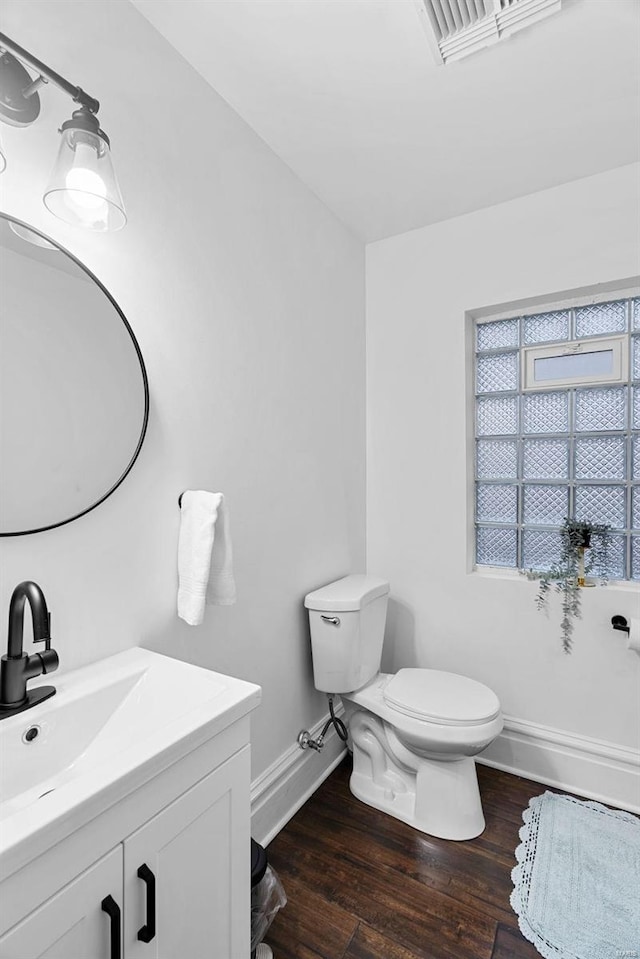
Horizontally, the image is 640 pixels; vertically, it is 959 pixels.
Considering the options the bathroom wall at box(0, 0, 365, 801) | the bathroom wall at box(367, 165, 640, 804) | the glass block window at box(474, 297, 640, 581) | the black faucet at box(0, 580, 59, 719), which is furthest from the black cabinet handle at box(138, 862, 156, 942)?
the glass block window at box(474, 297, 640, 581)

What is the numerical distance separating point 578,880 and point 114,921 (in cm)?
149

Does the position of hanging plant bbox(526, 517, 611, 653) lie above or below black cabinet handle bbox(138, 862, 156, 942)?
above

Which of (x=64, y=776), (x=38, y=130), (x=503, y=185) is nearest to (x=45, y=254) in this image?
(x=38, y=130)

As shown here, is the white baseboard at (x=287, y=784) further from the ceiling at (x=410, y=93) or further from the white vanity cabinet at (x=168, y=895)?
the ceiling at (x=410, y=93)

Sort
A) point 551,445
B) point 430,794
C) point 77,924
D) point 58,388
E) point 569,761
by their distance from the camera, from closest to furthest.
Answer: point 77,924
point 58,388
point 430,794
point 569,761
point 551,445

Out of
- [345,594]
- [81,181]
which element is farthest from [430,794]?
[81,181]

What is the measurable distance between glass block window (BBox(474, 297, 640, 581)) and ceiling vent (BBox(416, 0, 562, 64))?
1082 mm

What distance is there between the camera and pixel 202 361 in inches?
57.5

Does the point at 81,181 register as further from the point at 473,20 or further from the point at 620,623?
the point at 620,623

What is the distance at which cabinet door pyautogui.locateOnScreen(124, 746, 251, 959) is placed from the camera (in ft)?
2.53

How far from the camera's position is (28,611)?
1.00 metres

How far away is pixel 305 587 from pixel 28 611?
1.10 m

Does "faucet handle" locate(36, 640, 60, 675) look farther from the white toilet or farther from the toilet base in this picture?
the toilet base

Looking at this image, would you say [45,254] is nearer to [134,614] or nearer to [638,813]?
[134,614]
